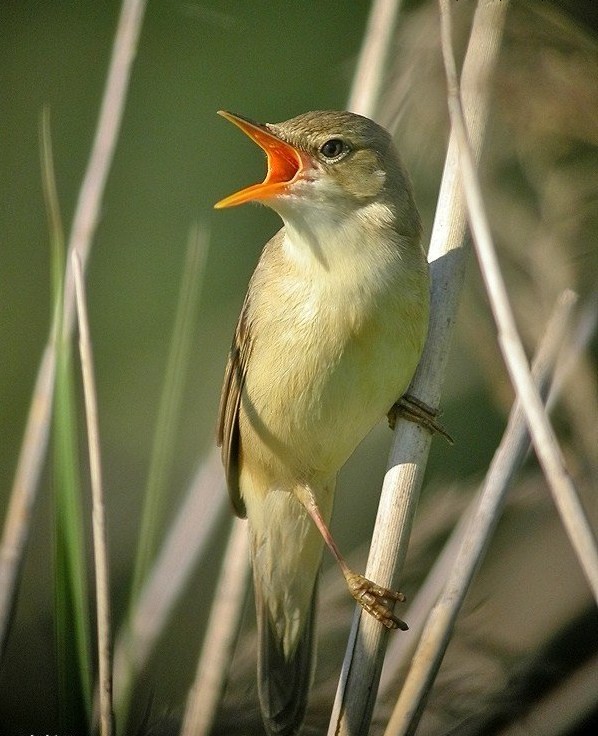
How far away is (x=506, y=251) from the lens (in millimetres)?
2395

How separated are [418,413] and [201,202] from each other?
0.90 metres

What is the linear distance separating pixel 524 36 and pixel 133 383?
→ 4.28ft

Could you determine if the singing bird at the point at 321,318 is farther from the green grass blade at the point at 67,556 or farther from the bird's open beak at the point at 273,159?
the green grass blade at the point at 67,556

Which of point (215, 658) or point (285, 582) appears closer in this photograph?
point (215, 658)

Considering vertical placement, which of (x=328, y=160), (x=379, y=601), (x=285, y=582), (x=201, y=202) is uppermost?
(x=201, y=202)

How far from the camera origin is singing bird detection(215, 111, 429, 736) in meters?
1.92

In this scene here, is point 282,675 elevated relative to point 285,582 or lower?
lower

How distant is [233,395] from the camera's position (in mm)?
2168

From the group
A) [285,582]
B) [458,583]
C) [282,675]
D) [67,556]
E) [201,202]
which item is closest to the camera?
[458,583]

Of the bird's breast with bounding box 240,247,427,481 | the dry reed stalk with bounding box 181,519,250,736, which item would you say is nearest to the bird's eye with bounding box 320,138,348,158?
the bird's breast with bounding box 240,247,427,481

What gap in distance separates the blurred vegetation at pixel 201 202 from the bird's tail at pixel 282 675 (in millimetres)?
195

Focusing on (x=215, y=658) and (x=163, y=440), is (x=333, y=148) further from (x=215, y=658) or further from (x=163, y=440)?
(x=215, y=658)

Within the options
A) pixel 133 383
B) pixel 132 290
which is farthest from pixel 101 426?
pixel 132 290

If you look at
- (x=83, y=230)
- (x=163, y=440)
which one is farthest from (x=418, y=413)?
(x=83, y=230)
